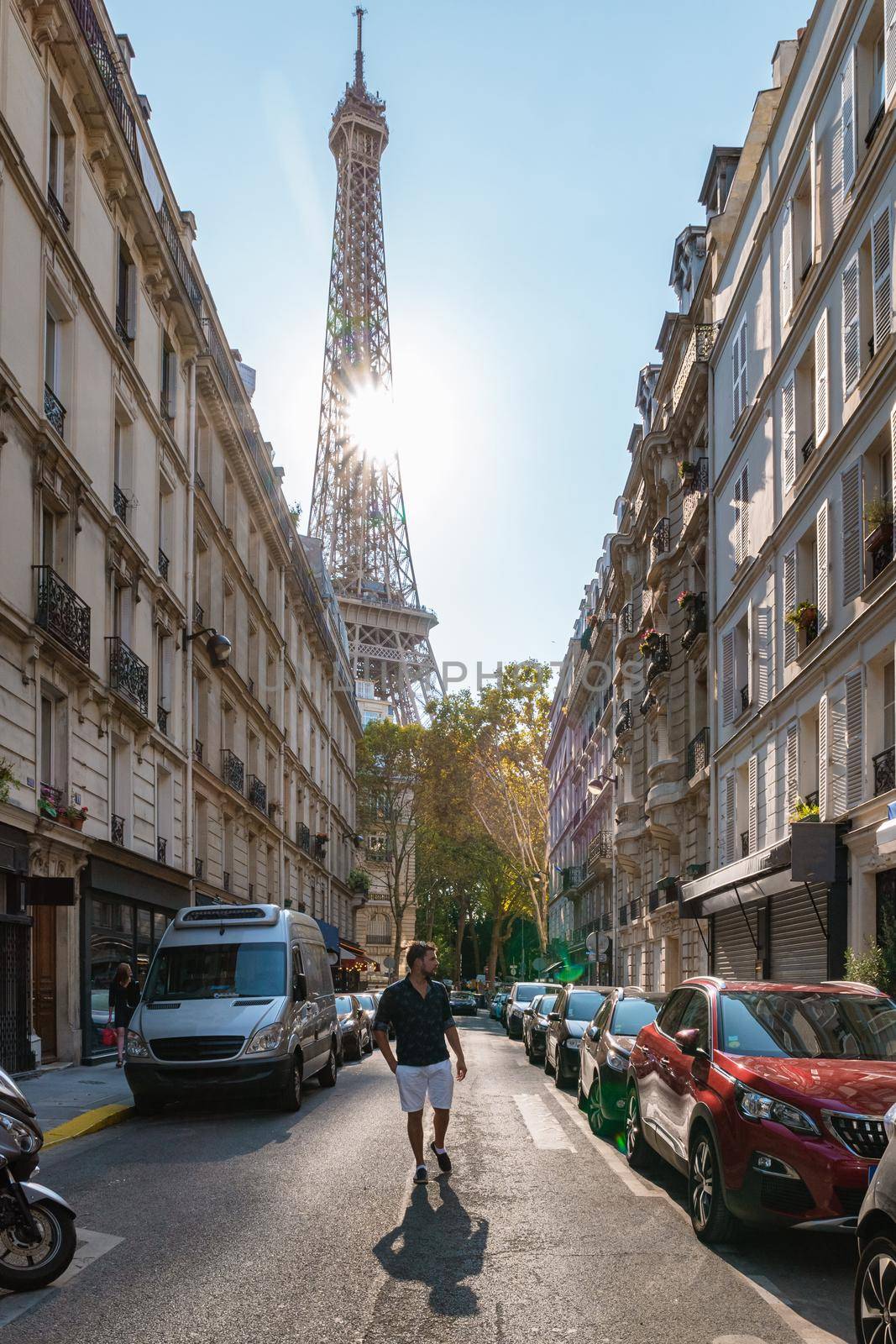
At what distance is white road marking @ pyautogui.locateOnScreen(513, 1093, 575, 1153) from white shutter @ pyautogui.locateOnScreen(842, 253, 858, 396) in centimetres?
1006

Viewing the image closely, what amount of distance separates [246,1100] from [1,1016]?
133 inches

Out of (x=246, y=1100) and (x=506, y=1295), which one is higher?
(x=506, y=1295)

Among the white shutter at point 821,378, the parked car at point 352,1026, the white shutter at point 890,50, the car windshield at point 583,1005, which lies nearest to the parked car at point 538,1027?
the parked car at point 352,1026

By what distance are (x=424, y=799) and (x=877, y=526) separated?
44736mm

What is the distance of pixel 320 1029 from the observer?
1700cm

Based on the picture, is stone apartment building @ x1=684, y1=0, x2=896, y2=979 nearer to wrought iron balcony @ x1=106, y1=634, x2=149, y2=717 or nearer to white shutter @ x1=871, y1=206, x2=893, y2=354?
white shutter @ x1=871, y1=206, x2=893, y2=354

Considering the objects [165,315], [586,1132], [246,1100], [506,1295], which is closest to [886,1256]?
[506,1295]

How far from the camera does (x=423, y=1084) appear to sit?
974 cm

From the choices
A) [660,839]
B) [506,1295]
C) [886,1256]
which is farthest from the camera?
[660,839]

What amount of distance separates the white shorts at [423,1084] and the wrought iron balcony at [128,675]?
45.5ft

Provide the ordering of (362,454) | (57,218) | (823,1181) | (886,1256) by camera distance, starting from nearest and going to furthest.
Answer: (886,1256), (823,1181), (57,218), (362,454)

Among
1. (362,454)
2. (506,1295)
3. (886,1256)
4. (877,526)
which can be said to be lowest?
(506,1295)

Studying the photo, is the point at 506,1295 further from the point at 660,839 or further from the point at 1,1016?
the point at 660,839

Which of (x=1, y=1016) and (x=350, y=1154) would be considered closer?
(x=350, y=1154)
